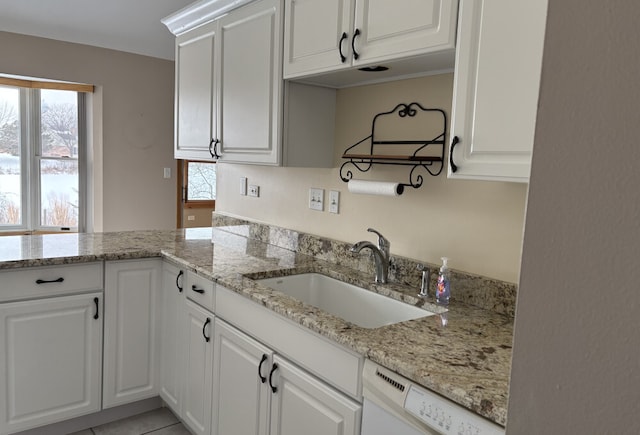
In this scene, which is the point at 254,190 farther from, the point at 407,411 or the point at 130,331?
the point at 407,411

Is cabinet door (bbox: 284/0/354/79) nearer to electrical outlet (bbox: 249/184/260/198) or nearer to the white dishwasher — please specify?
electrical outlet (bbox: 249/184/260/198)

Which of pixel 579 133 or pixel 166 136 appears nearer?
pixel 579 133

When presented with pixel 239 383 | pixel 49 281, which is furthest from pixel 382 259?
pixel 49 281

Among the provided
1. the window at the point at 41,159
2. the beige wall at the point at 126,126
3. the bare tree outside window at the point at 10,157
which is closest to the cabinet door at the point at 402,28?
the beige wall at the point at 126,126

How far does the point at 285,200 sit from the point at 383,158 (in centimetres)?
84

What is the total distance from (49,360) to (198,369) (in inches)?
27.8

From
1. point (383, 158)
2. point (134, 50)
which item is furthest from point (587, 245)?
point (134, 50)

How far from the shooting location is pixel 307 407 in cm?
150

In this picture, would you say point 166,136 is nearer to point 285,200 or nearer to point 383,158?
point 285,200

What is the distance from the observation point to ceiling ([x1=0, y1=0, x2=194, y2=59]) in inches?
143

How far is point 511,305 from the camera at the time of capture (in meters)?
1.57

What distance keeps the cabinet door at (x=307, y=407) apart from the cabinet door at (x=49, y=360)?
114cm

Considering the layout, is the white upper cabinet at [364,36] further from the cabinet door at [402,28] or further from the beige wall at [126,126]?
the beige wall at [126,126]

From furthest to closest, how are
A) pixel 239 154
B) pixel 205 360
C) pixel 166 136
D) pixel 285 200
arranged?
pixel 166 136, pixel 285 200, pixel 239 154, pixel 205 360
